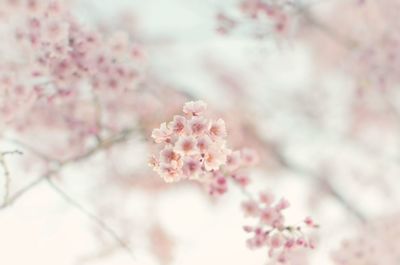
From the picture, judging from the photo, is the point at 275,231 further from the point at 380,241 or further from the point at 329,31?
the point at 329,31

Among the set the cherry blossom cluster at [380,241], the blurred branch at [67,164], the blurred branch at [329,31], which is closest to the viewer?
the blurred branch at [67,164]

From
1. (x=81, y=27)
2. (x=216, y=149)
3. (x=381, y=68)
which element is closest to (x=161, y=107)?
(x=81, y=27)

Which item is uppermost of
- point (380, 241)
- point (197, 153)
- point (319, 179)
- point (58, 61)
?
point (319, 179)

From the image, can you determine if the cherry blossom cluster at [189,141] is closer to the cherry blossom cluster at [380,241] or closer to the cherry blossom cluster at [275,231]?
the cherry blossom cluster at [275,231]

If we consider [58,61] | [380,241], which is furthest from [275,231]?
[380,241]

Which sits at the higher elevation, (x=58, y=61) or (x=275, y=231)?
(x=58, y=61)

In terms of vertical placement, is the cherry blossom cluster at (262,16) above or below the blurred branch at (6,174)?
above

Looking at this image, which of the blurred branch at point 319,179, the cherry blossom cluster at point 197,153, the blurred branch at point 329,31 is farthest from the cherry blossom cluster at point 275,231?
the blurred branch at point 319,179
